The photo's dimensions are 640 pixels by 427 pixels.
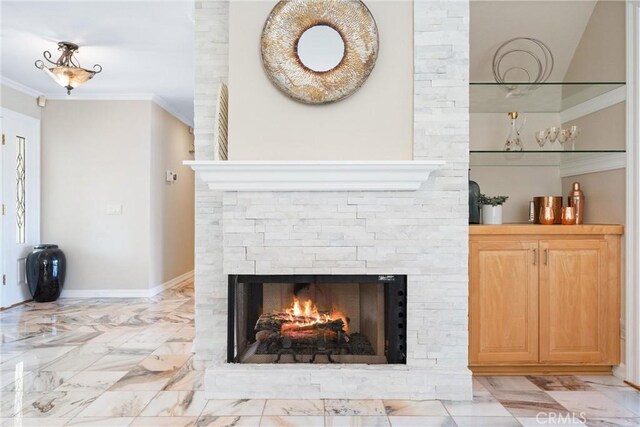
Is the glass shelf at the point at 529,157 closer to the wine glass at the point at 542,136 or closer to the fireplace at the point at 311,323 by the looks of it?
the wine glass at the point at 542,136

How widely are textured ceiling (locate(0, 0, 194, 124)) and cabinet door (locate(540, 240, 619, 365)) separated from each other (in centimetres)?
294

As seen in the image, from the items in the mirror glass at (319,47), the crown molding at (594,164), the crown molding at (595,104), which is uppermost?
the mirror glass at (319,47)

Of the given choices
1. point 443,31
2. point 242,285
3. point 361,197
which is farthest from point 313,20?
point 242,285

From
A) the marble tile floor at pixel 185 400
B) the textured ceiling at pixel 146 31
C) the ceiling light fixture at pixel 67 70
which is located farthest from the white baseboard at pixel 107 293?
the ceiling light fixture at pixel 67 70

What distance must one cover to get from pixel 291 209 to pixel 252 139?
432 mm

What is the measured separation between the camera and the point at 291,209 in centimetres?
250

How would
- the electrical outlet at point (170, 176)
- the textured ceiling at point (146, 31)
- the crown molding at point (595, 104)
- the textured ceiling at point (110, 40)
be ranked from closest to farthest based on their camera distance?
the crown molding at point (595, 104), the textured ceiling at point (146, 31), the textured ceiling at point (110, 40), the electrical outlet at point (170, 176)

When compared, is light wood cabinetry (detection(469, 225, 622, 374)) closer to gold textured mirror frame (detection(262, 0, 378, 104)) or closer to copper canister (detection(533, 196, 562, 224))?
copper canister (detection(533, 196, 562, 224))

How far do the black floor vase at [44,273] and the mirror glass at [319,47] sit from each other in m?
4.14

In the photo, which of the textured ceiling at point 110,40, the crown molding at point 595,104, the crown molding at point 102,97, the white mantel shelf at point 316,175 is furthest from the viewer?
the crown molding at point 102,97

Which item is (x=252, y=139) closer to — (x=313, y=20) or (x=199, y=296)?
(x=313, y=20)

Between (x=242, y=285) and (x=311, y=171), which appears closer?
(x=311, y=171)

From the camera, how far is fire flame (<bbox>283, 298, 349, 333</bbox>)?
2.59 meters
